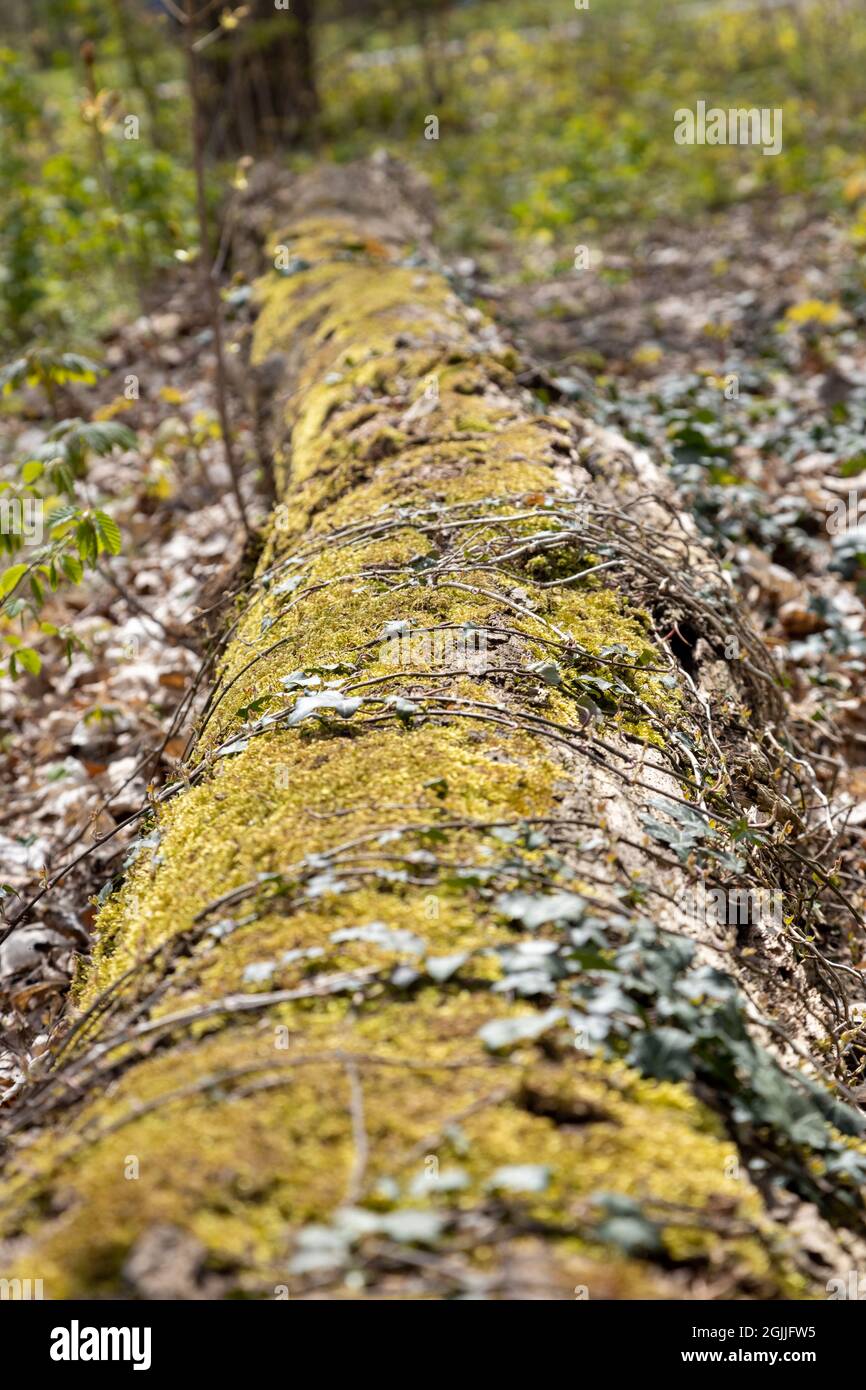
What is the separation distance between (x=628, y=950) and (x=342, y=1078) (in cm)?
45

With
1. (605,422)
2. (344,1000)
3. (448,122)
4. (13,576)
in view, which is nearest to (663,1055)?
(344,1000)

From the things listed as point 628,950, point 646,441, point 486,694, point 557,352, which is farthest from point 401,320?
point 628,950

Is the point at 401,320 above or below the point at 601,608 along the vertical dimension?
above

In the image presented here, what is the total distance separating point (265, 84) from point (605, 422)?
23.8 ft

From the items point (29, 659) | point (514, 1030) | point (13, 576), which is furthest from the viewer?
point (29, 659)

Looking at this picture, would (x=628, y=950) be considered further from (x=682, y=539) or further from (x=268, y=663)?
(x=682, y=539)

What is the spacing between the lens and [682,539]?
2912 millimetres

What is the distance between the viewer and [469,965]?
1.45 metres

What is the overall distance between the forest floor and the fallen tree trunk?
19.0 inches

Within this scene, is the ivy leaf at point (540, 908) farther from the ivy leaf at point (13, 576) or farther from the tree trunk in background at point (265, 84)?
the tree trunk in background at point (265, 84)

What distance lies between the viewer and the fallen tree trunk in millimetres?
1146

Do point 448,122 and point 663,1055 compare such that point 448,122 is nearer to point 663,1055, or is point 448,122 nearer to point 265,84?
point 265,84

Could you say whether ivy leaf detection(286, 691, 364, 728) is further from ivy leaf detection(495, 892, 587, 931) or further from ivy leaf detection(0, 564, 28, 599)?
ivy leaf detection(0, 564, 28, 599)
